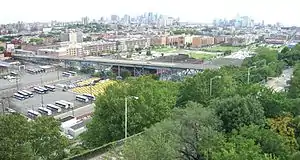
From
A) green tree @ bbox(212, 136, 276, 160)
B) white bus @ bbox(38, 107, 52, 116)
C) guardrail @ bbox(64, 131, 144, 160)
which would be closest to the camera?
green tree @ bbox(212, 136, 276, 160)

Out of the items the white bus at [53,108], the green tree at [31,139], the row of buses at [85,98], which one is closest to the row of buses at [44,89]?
the row of buses at [85,98]

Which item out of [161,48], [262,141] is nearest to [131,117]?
[262,141]

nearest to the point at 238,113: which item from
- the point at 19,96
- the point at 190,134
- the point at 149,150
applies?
the point at 190,134

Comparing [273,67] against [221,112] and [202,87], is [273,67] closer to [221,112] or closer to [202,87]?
[202,87]

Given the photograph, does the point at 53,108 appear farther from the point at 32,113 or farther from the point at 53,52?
the point at 53,52

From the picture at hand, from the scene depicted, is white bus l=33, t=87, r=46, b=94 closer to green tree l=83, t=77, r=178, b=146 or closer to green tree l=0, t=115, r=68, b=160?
green tree l=83, t=77, r=178, b=146

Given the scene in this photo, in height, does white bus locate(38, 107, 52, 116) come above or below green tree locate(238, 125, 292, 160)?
below

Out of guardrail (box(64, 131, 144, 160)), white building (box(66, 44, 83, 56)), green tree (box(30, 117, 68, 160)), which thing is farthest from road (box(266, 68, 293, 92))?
white building (box(66, 44, 83, 56))

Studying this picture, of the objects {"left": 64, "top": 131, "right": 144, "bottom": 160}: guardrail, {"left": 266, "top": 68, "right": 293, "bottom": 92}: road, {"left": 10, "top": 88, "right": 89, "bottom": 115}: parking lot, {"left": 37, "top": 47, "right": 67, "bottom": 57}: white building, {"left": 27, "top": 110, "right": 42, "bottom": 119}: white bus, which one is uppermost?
{"left": 64, "top": 131, "right": 144, "bottom": 160}: guardrail
